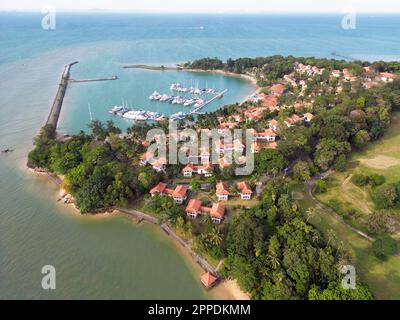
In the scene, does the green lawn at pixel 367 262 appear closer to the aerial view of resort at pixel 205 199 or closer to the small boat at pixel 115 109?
the aerial view of resort at pixel 205 199

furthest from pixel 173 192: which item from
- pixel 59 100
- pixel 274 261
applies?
pixel 59 100

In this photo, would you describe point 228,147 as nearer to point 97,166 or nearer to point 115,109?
point 97,166

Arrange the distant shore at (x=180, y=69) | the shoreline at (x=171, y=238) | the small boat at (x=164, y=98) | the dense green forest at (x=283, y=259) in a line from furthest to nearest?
the distant shore at (x=180, y=69) < the small boat at (x=164, y=98) < the shoreline at (x=171, y=238) < the dense green forest at (x=283, y=259)

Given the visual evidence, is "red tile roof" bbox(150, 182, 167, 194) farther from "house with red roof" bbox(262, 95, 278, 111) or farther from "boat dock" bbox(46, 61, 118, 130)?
"house with red roof" bbox(262, 95, 278, 111)

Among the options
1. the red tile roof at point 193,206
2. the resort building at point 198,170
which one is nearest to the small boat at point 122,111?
the resort building at point 198,170

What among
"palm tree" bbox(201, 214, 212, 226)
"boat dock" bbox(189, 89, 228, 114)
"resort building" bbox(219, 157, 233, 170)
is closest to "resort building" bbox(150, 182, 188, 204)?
"palm tree" bbox(201, 214, 212, 226)

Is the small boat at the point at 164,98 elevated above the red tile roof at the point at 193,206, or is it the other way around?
the small boat at the point at 164,98
